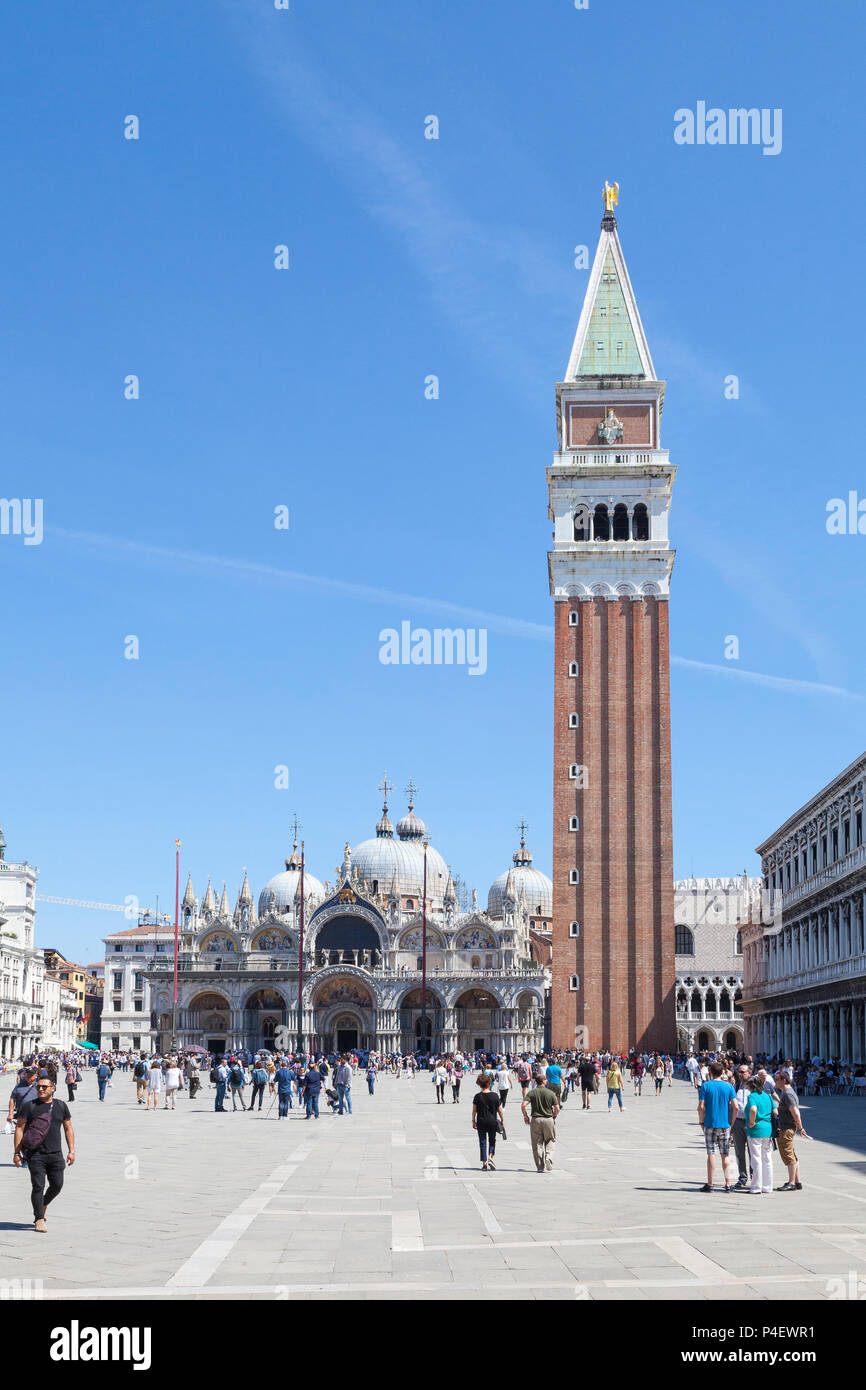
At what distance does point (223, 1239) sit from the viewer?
14141 mm

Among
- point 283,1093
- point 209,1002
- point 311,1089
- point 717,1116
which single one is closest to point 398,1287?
point 717,1116

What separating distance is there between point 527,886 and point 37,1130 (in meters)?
113

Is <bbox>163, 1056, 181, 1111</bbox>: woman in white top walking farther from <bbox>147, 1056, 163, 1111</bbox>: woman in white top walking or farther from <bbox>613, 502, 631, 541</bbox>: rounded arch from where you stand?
<bbox>613, 502, 631, 541</bbox>: rounded arch

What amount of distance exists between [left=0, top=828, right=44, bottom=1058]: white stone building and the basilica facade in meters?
12.5

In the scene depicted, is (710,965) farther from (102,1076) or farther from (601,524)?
(102,1076)

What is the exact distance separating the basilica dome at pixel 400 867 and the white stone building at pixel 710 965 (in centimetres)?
1923

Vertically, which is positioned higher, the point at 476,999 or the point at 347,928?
the point at 347,928

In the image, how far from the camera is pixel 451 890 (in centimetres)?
11281

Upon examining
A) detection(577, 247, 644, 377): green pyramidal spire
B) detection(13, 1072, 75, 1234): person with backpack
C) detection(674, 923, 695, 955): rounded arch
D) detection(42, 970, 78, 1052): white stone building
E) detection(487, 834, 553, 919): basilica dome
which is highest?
detection(577, 247, 644, 377): green pyramidal spire

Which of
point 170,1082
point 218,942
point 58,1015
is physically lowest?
point 58,1015

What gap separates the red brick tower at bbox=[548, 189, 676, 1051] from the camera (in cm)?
7312

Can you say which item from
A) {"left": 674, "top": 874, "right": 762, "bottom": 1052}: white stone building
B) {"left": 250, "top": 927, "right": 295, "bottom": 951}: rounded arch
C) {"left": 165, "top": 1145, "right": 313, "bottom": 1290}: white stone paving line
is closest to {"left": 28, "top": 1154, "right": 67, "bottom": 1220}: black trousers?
{"left": 165, "top": 1145, "right": 313, "bottom": 1290}: white stone paving line

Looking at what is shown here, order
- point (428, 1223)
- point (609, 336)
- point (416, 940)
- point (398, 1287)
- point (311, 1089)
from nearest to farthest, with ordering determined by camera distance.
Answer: point (398, 1287), point (428, 1223), point (311, 1089), point (609, 336), point (416, 940)
